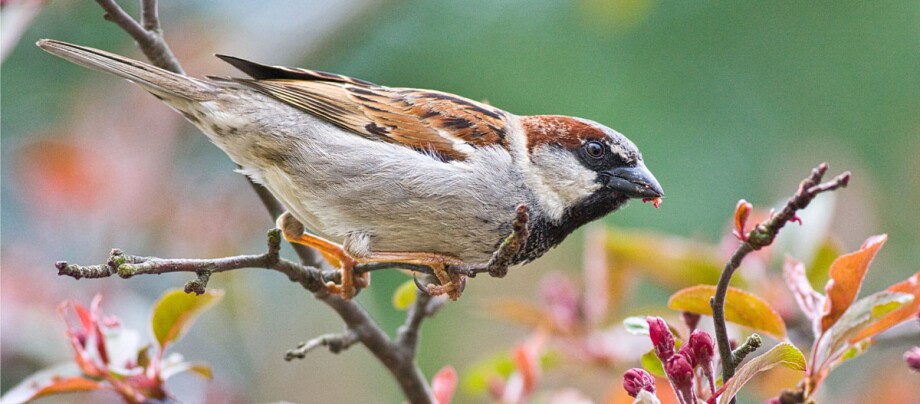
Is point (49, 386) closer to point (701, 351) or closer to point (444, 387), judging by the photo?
point (444, 387)

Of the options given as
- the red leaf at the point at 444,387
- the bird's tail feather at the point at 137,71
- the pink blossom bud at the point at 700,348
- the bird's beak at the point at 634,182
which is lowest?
the red leaf at the point at 444,387

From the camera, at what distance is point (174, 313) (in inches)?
91.1

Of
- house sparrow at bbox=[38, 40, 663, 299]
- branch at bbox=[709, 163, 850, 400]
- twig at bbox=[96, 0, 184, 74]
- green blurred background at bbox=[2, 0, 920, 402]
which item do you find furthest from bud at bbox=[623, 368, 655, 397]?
green blurred background at bbox=[2, 0, 920, 402]

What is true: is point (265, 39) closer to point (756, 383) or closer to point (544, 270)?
point (544, 270)

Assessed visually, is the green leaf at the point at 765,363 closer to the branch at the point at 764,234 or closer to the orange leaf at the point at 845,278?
the branch at the point at 764,234

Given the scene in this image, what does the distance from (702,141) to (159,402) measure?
16.3ft

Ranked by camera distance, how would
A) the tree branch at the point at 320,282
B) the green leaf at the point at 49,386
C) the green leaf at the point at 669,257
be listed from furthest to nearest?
the green leaf at the point at 669,257
the green leaf at the point at 49,386
the tree branch at the point at 320,282

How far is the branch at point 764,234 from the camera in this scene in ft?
4.55

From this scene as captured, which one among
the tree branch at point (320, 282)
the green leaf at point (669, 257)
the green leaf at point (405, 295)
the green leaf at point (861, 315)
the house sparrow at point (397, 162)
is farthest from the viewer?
the green leaf at point (669, 257)

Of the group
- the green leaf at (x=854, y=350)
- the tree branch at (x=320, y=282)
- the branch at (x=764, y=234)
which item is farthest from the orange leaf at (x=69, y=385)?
the green leaf at (x=854, y=350)

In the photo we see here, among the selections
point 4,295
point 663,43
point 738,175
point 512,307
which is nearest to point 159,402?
point 512,307

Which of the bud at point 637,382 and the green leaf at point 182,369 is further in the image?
the green leaf at point 182,369

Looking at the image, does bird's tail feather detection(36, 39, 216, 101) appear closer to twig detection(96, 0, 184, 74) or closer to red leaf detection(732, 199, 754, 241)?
twig detection(96, 0, 184, 74)

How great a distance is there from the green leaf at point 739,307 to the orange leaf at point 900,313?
17 centimetres
